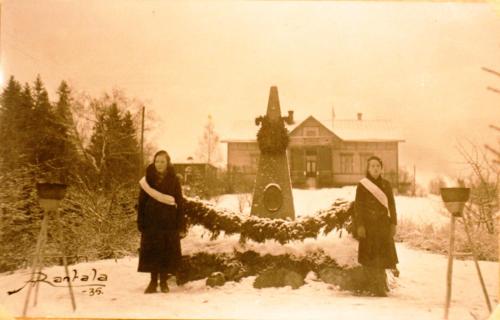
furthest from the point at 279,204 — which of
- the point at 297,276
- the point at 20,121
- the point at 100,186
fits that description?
the point at 20,121

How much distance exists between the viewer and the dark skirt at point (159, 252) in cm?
346

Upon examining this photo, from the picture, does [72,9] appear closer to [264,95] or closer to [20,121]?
[20,121]

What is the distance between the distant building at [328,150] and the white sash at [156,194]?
27.4 inches

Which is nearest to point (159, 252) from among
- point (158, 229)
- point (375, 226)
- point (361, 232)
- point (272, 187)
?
point (158, 229)

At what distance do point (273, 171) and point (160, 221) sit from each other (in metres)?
1.19

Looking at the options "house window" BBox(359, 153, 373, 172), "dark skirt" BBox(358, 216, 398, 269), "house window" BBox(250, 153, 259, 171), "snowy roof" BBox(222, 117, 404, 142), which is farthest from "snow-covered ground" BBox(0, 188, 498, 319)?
"house window" BBox(250, 153, 259, 171)

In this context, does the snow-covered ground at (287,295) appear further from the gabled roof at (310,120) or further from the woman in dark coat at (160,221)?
the gabled roof at (310,120)

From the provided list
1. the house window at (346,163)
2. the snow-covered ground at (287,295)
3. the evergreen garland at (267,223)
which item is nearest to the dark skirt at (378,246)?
the snow-covered ground at (287,295)

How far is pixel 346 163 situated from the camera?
12.5 ft

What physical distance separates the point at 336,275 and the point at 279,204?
0.87 metres

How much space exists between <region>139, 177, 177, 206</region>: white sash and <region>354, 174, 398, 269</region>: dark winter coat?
5.42 feet

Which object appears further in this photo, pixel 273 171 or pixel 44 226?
pixel 273 171

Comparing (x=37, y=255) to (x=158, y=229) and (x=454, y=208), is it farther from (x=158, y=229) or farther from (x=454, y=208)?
(x=454, y=208)

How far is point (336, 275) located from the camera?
3451 millimetres
